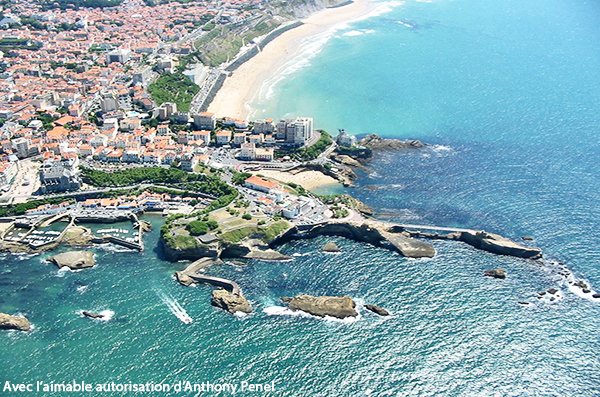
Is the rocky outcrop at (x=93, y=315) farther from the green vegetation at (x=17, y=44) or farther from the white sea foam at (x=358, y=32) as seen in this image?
the white sea foam at (x=358, y=32)

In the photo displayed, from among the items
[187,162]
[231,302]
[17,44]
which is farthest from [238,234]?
[17,44]

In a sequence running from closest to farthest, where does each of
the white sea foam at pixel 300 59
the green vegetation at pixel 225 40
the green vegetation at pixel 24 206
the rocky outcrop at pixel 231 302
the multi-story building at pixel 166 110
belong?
the rocky outcrop at pixel 231 302, the green vegetation at pixel 24 206, the multi-story building at pixel 166 110, the white sea foam at pixel 300 59, the green vegetation at pixel 225 40

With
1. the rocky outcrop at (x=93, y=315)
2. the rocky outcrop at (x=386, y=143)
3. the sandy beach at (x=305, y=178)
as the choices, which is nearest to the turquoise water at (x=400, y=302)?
the rocky outcrop at (x=93, y=315)

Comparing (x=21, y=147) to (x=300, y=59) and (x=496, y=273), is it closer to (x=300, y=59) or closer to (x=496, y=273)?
(x=496, y=273)

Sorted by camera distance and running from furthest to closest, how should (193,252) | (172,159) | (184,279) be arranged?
(172,159), (193,252), (184,279)

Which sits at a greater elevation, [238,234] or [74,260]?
[238,234]

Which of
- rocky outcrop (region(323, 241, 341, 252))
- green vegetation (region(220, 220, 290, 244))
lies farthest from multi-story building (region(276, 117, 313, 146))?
rocky outcrop (region(323, 241, 341, 252))
